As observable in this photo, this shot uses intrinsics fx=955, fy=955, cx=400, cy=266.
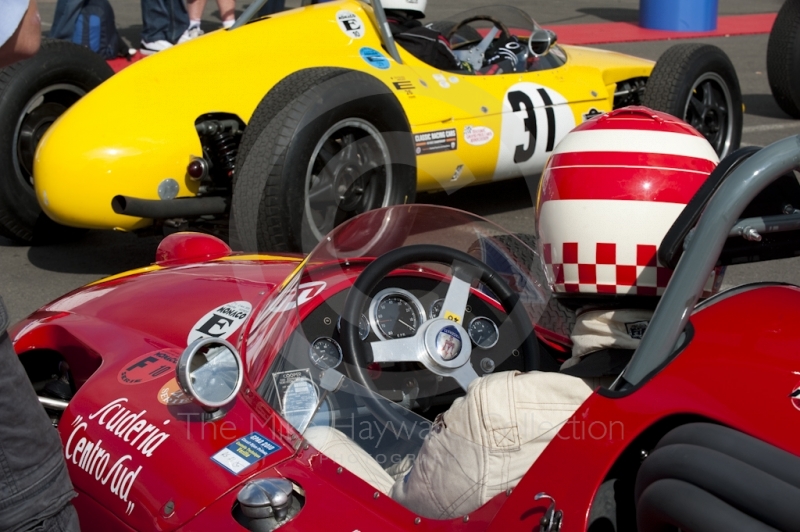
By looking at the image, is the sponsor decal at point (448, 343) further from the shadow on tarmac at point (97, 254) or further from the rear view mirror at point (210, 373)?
the shadow on tarmac at point (97, 254)

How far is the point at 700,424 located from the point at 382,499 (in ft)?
2.11

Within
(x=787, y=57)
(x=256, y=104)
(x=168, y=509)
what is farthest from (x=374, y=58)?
(x=787, y=57)

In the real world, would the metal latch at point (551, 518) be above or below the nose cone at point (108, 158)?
above

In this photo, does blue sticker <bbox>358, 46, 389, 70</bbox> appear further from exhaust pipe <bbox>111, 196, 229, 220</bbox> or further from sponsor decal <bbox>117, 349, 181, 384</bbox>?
sponsor decal <bbox>117, 349, 181, 384</bbox>

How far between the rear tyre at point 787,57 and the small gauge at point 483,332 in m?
6.80

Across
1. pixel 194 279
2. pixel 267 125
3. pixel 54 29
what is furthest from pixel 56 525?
pixel 54 29

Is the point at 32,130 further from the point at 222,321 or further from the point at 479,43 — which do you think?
the point at 222,321

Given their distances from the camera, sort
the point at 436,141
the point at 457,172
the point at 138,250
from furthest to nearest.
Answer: the point at 457,172
the point at 138,250
the point at 436,141

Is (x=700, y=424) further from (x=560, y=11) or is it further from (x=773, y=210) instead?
(x=560, y=11)

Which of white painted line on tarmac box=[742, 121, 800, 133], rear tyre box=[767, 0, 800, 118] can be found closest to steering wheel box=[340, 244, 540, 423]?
white painted line on tarmac box=[742, 121, 800, 133]

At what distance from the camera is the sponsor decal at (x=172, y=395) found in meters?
2.03

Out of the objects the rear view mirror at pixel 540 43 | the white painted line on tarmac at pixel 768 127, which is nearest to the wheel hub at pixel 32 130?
the rear view mirror at pixel 540 43

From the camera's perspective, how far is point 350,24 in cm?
543

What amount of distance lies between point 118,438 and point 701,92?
5.32m
